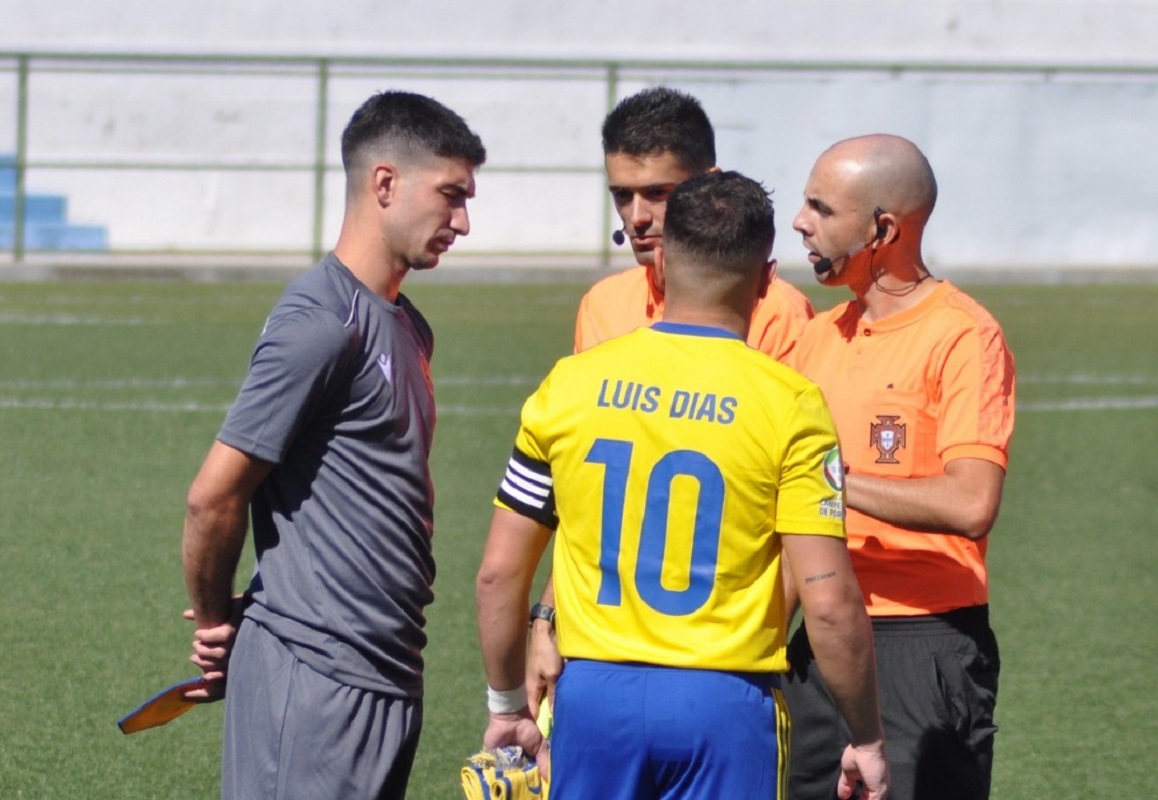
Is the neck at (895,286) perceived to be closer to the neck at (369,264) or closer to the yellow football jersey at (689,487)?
the yellow football jersey at (689,487)

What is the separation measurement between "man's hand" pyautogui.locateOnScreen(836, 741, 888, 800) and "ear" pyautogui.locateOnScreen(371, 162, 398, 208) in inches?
65.3

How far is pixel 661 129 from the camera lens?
477 centimetres

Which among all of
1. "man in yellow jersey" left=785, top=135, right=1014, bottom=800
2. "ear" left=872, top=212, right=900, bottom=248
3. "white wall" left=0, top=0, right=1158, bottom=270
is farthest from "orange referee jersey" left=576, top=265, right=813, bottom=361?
"white wall" left=0, top=0, right=1158, bottom=270

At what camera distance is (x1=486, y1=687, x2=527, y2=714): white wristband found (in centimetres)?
392

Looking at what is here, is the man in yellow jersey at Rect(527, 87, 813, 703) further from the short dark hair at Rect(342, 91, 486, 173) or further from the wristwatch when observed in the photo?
the wristwatch

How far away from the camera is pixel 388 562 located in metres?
3.97

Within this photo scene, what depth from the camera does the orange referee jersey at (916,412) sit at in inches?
171

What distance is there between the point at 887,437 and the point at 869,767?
3.26 feet

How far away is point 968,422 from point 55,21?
26160 millimetres

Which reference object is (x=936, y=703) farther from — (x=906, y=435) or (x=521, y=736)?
(x=521, y=736)

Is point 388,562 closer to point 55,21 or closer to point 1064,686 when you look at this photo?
point 1064,686

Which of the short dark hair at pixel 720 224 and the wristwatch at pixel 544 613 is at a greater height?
the short dark hair at pixel 720 224

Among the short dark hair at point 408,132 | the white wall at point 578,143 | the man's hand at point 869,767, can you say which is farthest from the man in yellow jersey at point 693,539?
the white wall at point 578,143

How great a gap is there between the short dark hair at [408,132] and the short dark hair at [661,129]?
0.74 m
